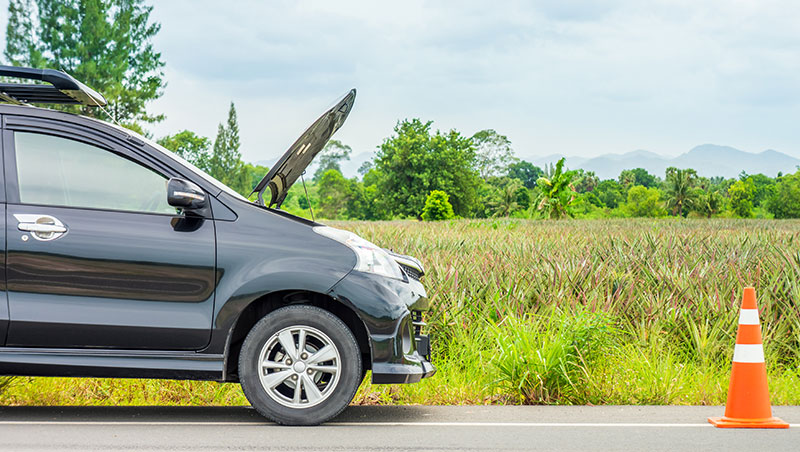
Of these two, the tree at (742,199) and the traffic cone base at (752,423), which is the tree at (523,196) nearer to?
the tree at (742,199)

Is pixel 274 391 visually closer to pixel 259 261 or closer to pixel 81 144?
pixel 259 261

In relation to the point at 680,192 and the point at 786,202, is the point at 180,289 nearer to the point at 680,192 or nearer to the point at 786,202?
the point at 680,192

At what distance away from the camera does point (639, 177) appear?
184m

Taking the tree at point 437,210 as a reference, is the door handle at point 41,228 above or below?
above

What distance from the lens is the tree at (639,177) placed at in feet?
577

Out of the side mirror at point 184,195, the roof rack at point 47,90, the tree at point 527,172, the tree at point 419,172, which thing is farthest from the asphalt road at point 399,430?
the tree at point 527,172

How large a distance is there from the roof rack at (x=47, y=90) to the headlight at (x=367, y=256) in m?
2.01

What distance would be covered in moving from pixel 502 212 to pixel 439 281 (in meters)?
108

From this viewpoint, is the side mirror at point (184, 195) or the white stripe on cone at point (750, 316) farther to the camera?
the white stripe on cone at point (750, 316)


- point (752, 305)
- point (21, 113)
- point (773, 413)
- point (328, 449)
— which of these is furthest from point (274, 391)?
point (773, 413)

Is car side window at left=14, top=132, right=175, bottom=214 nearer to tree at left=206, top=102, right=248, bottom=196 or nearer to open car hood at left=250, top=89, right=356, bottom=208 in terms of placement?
open car hood at left=250, top=89, right=356, bottom=208

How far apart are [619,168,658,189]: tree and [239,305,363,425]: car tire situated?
175 meters

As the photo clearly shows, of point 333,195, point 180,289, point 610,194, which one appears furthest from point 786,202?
point 180,289

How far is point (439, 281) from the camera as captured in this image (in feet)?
28.1
